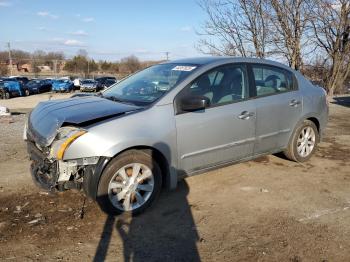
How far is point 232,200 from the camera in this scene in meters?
4.50

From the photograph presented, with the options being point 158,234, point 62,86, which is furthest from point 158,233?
point 62,86

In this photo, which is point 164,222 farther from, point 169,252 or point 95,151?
point 95,151

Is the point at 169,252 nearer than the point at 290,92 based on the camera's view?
Yes

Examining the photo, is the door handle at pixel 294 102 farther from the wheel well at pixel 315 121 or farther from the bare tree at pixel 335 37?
the bare tree at pixel 335 37

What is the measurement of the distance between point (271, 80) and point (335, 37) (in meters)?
14.3

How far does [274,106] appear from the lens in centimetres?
516

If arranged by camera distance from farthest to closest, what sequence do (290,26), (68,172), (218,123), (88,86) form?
(88,86), (290,26), (218,123), (68,172)

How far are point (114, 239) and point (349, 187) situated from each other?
323 centimetres

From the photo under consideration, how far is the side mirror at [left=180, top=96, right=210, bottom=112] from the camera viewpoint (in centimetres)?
417

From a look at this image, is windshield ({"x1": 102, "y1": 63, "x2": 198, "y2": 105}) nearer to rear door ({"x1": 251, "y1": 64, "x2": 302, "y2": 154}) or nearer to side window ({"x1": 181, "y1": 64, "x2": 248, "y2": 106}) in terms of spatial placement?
side window ({"x1": 181, "y1": 64, "x2": 248, "y2": 106})

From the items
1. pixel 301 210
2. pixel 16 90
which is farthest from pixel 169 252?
pixel 16 90

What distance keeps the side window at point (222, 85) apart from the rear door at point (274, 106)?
0.22m

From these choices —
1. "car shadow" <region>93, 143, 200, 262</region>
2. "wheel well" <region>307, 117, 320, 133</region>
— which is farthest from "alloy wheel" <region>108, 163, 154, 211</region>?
"wheel well" <region>307, 117, 320, 133</region>

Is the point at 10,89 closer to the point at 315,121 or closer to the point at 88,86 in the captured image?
the point at 88,86
